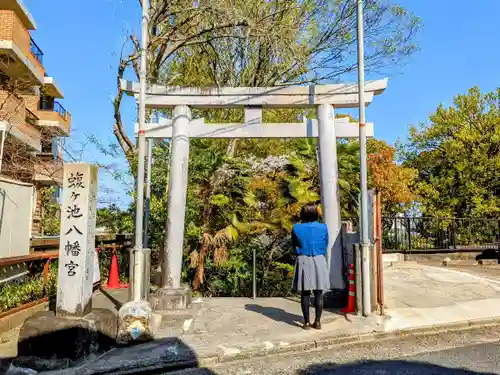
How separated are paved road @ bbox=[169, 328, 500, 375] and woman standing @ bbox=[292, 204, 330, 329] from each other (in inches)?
31.5

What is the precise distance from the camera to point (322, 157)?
8234 mm

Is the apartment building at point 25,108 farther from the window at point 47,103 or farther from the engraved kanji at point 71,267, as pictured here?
the engraved kanji at point 71,267

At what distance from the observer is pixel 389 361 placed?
5.00m

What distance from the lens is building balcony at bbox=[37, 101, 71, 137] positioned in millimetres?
23094

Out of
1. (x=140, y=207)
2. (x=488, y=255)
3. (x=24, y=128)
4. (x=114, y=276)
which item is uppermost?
(x=24, y=128)

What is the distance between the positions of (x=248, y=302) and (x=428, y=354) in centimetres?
397

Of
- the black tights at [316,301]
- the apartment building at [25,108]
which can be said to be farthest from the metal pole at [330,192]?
the apartment building at [25,108]

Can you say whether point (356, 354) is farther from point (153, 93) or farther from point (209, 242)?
point (153, 93)

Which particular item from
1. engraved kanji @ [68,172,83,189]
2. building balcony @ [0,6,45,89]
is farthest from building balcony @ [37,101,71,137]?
engraved kanji @ [68,172,83,189]

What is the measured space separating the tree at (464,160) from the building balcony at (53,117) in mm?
20858

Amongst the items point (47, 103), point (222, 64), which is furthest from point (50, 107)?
point (222, 64)

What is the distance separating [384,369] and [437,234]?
1493 cm

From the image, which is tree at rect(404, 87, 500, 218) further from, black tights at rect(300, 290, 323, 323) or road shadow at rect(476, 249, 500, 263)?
black tights at rect(300, 290, 323, 323)

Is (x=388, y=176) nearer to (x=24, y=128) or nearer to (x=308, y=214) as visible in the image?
(x=308, y=214)
